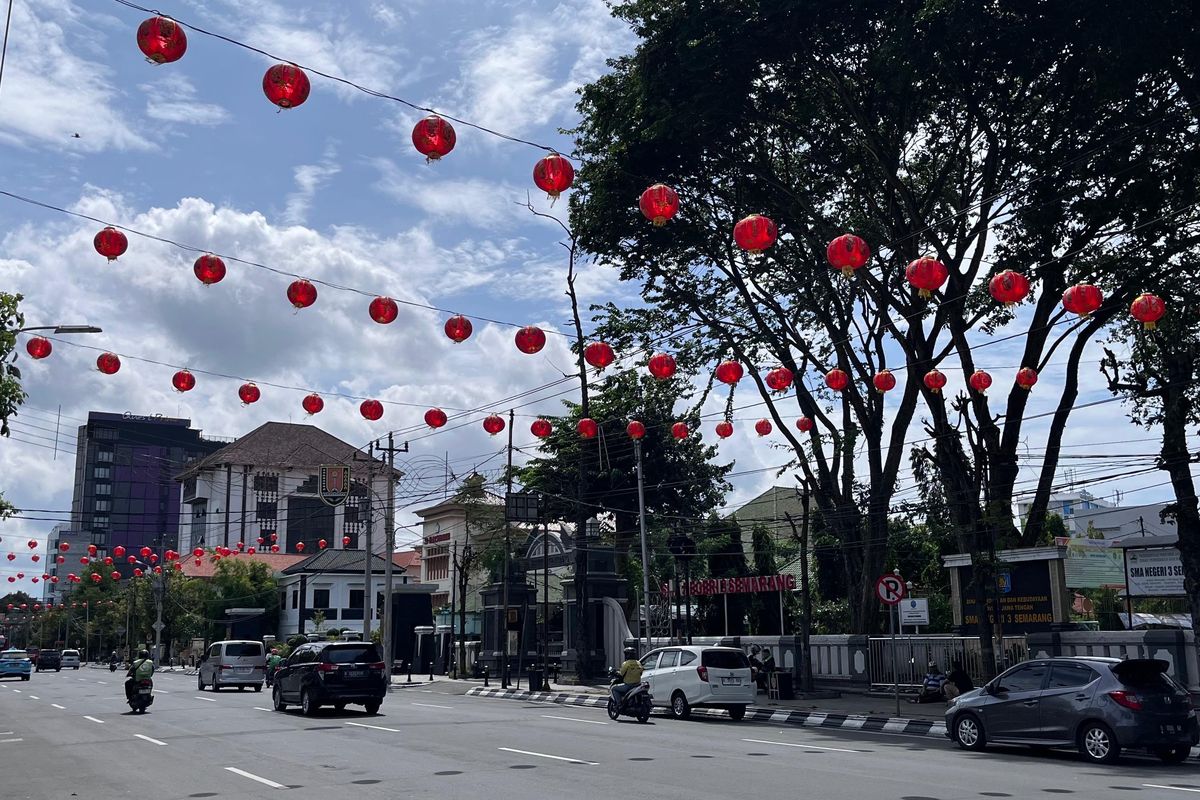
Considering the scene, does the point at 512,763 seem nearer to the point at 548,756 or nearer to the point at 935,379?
the point at 548,756

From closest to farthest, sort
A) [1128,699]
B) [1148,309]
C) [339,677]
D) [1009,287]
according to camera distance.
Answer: [1128,699], [1009,287], [1148,309], [339,677]

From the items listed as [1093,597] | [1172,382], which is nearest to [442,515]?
[1093,597]

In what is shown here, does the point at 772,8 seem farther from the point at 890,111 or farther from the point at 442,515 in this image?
the point at 442,515

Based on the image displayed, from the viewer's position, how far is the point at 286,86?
12.9 metres

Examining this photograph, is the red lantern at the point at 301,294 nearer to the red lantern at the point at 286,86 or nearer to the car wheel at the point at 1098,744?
the red lantern at the point at 286,86

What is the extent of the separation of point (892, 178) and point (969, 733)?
14739 mm

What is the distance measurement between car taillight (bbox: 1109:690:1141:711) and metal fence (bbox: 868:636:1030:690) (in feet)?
39.7

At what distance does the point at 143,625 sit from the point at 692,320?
67.3m

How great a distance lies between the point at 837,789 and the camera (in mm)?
12430

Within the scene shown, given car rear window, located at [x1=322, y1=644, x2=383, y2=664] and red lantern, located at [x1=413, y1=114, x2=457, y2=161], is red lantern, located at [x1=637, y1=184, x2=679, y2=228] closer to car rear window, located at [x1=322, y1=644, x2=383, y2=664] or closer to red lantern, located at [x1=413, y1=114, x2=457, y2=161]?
red lantern, located at [x1=413, y1=114, x2=457, y2=161]

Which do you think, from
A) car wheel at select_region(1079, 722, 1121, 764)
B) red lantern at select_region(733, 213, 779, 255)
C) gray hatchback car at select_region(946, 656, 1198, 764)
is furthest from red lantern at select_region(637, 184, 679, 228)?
car wheel at select_region(1079, 722, 1121, 764)

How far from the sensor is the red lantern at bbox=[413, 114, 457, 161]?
1397cm

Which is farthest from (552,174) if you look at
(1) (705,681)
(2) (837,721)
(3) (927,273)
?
(2) (837,721)

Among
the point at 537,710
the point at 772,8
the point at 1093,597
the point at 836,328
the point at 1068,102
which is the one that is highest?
the point at 772,8
